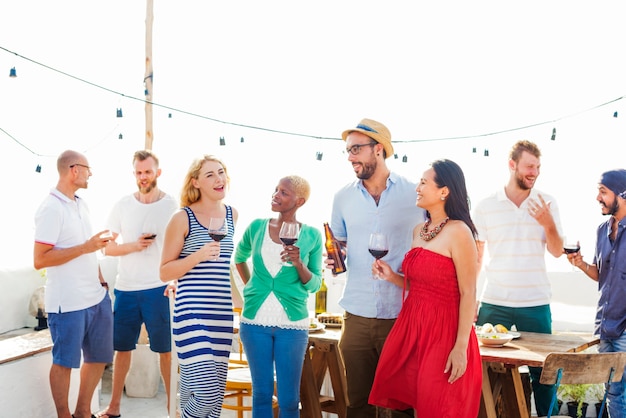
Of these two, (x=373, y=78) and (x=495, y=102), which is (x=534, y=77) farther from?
(x=373, y=78)

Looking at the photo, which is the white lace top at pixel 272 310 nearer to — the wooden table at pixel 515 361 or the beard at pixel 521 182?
the wooden table at pixel 515 361

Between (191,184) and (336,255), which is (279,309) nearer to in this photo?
(336,255)

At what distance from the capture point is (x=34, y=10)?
21.4 feet

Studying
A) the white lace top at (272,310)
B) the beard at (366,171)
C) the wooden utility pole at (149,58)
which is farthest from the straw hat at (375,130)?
the wooden utility pole at (149,58)

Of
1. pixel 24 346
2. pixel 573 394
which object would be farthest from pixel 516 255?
pixel 24 346

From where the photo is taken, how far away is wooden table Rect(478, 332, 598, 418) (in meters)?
2.74

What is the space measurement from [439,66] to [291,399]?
5.42m

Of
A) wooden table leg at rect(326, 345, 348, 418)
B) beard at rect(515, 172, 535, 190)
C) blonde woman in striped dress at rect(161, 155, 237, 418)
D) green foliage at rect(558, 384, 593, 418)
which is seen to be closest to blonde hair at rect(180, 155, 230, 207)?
blonde woman in striped dress at rect(161, 155, 237, 418)

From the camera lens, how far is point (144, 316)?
3850 millimetres

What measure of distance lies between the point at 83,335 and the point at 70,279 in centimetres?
33

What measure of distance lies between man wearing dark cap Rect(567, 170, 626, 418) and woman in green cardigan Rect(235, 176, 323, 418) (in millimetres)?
1381

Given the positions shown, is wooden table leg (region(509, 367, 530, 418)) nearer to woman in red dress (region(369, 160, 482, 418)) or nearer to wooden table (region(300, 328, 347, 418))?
woman in red dress (region(369, 160, 482, 418))

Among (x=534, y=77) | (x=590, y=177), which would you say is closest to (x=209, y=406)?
(x=590, y=177)

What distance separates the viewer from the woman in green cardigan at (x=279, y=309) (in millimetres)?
2857
